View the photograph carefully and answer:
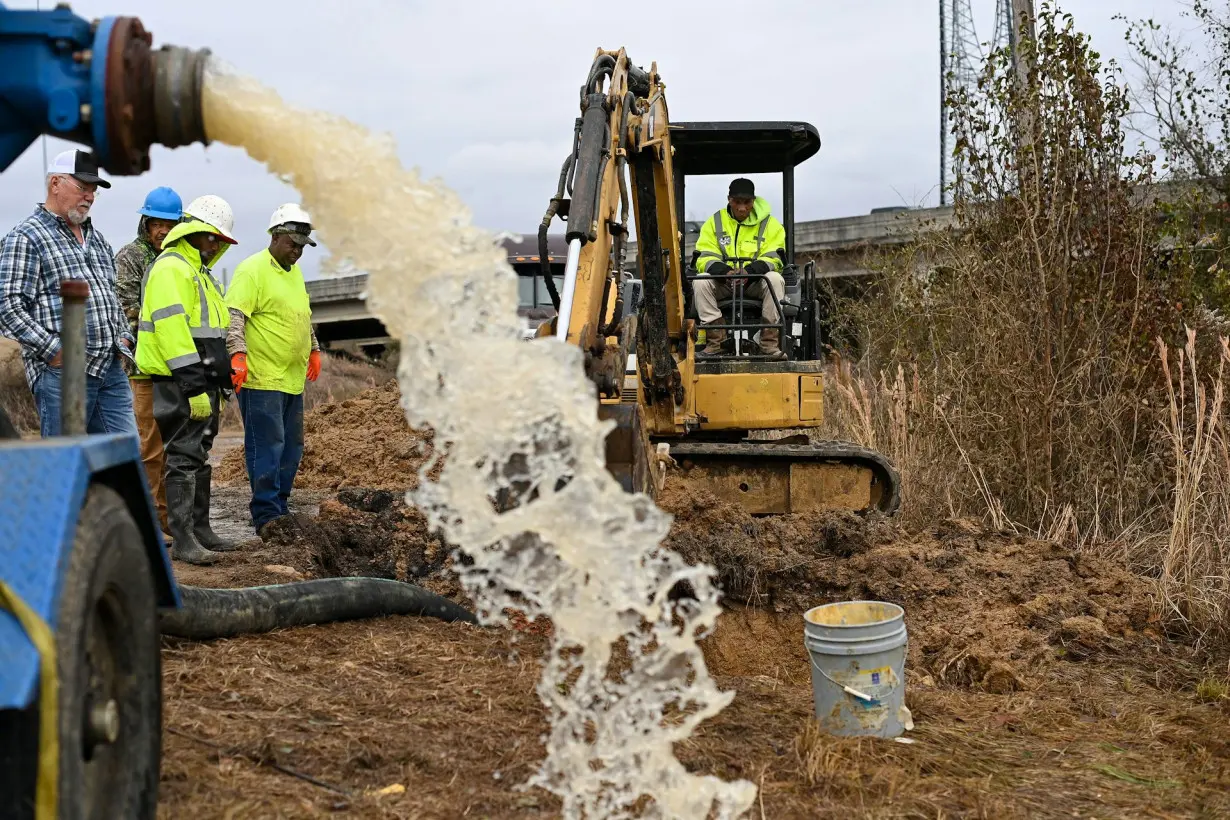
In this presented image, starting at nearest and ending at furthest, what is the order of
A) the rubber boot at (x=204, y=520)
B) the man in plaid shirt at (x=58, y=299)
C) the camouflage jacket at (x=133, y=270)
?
the man in plaid shirt at (x=58, y=299)
the rubber boot at (x=204, y=520)
the camouflage jacket at (x=133, y=270)

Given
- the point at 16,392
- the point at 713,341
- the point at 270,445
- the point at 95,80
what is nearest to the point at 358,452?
the point at 713,341

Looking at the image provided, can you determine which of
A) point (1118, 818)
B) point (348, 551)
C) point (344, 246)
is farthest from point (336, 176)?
point (348, 551)

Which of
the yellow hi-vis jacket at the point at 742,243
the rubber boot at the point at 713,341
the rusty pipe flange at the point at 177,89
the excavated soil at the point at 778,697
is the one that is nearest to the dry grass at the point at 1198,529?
the excavated soil at the point at 778,697

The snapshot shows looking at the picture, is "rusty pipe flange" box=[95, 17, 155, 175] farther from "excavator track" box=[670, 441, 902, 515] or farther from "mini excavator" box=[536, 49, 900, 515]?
"excavator track" box=[670, 441, 902, 515]

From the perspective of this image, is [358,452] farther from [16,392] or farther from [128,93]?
[128,93]

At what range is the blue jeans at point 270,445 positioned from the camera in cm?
690

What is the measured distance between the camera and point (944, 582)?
647 centimetres

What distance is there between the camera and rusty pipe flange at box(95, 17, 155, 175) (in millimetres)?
2494

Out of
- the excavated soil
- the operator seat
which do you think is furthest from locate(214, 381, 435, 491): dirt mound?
the excavated soil

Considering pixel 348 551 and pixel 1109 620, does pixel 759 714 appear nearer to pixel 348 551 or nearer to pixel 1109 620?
pixel 1109 620

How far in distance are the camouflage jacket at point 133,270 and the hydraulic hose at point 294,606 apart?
252cm

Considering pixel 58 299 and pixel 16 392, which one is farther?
pixel 16 392

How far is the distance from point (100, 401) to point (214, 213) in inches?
59.1

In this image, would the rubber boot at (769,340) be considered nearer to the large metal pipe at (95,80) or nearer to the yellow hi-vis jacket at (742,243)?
the yellow hi-vis jacket at (742,243)
